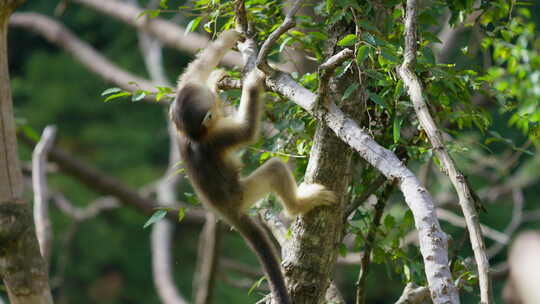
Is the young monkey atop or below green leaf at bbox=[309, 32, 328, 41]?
below

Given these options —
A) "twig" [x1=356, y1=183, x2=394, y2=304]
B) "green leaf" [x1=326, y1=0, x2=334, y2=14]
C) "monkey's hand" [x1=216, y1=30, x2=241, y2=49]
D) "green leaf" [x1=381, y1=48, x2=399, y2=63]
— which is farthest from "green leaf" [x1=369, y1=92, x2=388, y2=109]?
"monkey's hand" [x1=216, y1=30, x2=241, y2=49]

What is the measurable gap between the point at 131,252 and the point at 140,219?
55 centimetres

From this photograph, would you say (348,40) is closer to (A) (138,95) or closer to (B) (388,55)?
(B) (388,55)

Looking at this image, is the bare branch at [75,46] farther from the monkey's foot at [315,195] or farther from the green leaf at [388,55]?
the green leaf at [388,55]

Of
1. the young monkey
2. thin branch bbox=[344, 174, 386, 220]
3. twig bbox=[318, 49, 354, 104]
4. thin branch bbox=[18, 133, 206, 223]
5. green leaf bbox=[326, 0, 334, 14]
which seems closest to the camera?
twig bbox=[318, 49, 354, 104]

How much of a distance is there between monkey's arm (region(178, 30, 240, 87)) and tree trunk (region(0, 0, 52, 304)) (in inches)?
33.4

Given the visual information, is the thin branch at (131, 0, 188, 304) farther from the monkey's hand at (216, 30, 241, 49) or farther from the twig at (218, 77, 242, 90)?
the monkey's hand at (216, 30, 241, 49)

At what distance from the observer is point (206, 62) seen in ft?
10.6

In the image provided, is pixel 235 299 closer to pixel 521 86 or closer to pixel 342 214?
pixel 521 86

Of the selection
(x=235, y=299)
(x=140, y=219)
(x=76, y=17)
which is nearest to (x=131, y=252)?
(x=140, y=219)

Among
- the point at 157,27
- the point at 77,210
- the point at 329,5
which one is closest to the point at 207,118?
the point at 329,5

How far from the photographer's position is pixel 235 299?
8.74 meters

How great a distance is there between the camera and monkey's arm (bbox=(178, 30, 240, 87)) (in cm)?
294

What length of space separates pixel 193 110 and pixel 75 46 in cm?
507
